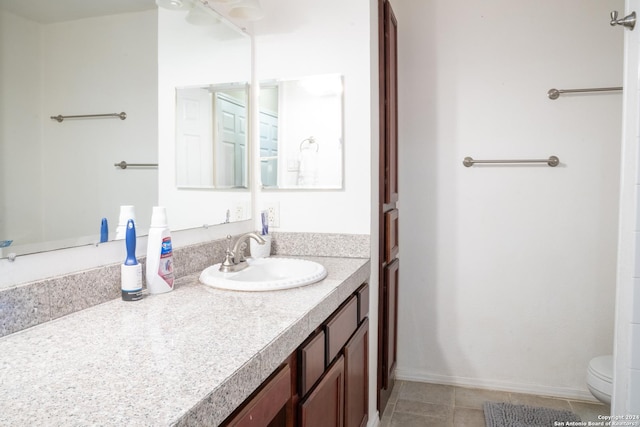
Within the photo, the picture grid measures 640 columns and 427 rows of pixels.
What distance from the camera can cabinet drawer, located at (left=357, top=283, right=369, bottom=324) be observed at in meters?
1.63

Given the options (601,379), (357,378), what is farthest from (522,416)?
(357,378)

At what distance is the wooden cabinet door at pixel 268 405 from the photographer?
781 mm

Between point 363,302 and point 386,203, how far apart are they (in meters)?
0.56

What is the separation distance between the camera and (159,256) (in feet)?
4.00

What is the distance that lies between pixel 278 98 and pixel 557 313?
1.85 meters

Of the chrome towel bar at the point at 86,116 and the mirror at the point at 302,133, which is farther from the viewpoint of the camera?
the mirror at the point at 302,133

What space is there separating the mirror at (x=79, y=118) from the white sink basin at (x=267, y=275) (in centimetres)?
25

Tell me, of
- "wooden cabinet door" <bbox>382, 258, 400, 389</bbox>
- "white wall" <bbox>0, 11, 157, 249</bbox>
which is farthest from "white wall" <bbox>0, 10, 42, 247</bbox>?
"wooden cabinet door" <bbox>382, 258, 400, 389</bbox>

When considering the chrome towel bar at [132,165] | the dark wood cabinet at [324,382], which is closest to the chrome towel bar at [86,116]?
the chrome towel bar at [132,165]

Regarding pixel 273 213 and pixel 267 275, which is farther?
pixel 273 213

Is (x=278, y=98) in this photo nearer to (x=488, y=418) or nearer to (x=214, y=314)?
(x=214, y=314)

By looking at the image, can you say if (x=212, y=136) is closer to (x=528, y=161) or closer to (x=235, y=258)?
(x=235, y=258)

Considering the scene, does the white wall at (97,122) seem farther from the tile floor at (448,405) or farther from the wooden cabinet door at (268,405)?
the tile floor at (448,405)

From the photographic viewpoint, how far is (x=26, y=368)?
2.37ft
